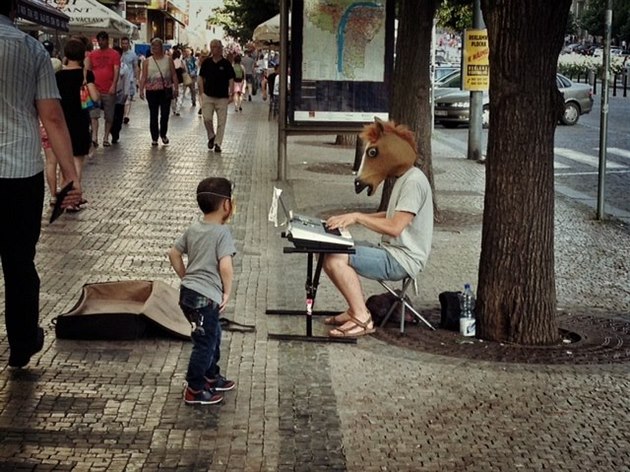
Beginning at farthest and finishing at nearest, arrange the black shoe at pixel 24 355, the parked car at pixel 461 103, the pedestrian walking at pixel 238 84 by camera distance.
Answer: the pedestrian walking at pixel 238 84, the parked car at pixel 461 103, the black shoe at pixel 24 355

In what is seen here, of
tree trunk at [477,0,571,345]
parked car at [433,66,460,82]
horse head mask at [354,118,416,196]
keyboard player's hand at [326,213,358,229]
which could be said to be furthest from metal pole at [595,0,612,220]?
parked car at [433,66,460,82]

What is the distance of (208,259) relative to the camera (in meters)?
6.08

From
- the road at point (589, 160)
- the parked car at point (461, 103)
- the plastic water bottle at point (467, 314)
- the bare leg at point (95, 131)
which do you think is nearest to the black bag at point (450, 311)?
the plastic water bottle at point (467, 314)

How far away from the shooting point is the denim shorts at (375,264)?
300 inches

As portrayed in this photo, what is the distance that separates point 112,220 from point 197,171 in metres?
5.22

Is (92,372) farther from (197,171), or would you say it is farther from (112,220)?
(197,171)

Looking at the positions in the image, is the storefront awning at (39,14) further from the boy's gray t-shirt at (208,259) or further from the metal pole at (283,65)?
the boy's gray t-shirt at (208,259)

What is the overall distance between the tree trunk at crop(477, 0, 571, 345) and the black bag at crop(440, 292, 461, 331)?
254 mm

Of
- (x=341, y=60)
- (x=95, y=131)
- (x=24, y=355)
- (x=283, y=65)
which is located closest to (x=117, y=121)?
(x=95, y=131)

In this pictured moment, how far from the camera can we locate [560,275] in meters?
10.2

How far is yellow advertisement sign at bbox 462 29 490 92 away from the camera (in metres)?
21.1

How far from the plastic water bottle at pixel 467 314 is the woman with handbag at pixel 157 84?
14.2 m

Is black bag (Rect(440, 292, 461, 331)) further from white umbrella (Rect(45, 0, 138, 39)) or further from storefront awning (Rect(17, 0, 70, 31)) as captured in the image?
white umbrella (Rect(45, 0, 138, 39))

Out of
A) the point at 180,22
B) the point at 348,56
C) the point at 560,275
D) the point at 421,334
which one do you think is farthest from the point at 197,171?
the point at 180,22
